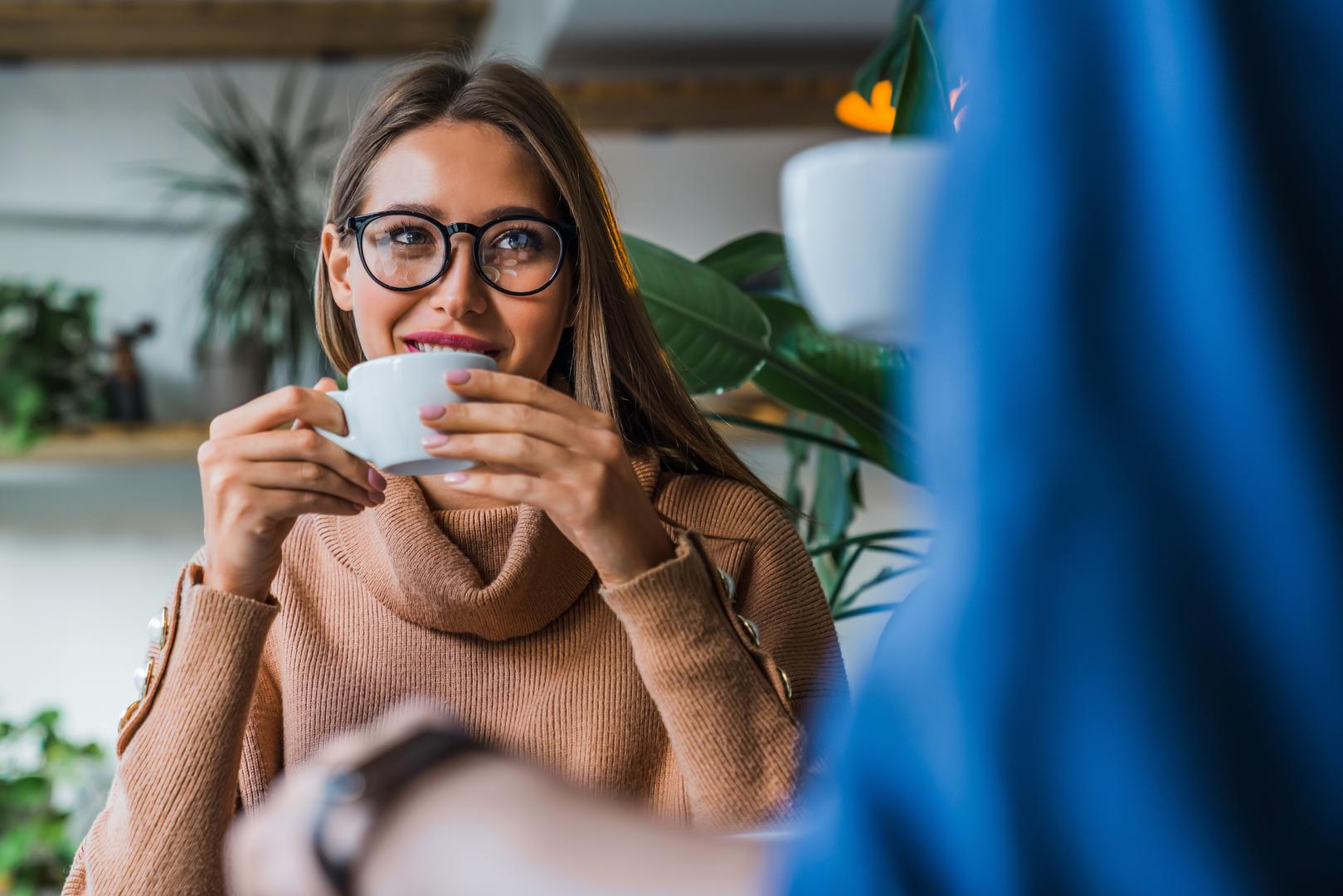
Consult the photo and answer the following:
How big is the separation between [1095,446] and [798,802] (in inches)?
25.6

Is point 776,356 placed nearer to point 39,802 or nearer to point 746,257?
point 746,257

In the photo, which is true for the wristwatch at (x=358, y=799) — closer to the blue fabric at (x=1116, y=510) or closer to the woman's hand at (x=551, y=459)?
the blue fabric at (x=1116, y=510)

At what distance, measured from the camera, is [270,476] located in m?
0.81

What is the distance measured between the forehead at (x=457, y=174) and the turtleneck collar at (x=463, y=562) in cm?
24

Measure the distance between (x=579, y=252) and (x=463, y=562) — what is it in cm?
29

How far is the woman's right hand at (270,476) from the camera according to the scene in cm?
79

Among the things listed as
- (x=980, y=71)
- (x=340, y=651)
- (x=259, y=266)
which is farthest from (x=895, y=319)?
(x=259, y=266)

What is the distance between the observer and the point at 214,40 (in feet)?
10.2

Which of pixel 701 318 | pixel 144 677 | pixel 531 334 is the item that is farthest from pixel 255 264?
pixel 144 677

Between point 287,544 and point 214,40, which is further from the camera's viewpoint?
point 214,40

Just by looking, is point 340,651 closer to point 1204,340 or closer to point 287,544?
point 287,544

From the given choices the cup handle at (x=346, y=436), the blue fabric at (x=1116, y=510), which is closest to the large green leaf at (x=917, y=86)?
the cup handle at (x=346, y=436)

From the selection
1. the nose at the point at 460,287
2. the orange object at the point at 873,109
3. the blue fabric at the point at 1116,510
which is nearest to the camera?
the blue fabric at the point at 1116,510

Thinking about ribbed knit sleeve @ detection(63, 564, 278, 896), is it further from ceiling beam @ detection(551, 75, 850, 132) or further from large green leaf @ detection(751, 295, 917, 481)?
ceiling beam @ detection(551, 75, 850, 132)
